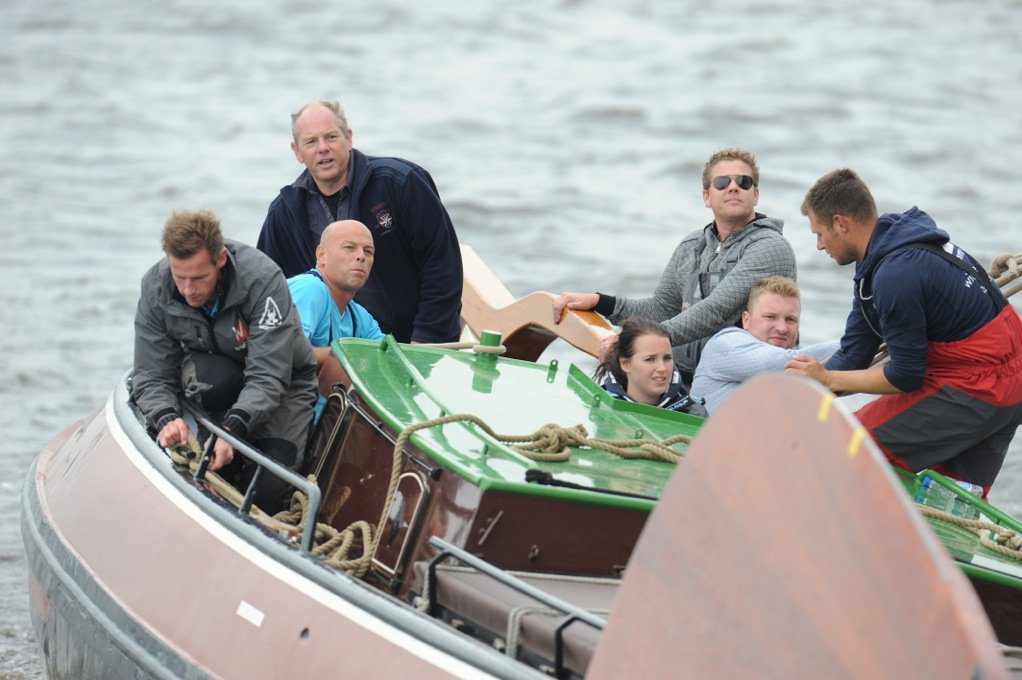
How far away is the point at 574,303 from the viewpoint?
6312 millimetres

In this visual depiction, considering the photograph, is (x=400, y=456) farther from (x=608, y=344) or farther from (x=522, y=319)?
(x=522, y=319)

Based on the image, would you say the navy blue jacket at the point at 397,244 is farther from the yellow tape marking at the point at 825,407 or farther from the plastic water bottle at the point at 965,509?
the yellow tape marking at the point at 825,407

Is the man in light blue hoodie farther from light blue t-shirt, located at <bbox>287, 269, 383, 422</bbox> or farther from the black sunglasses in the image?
light blue t-shirt, located at <bbox>287, 269, 383, 422</bbox>

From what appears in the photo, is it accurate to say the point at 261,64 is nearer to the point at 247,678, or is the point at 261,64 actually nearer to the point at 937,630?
the point at 247,678

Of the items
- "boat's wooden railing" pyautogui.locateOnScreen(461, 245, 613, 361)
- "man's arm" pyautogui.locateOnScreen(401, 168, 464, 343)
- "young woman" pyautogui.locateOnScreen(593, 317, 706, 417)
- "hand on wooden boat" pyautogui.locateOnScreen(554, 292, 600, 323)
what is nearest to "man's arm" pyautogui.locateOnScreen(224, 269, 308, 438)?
"young woman" pyautogui.locateOnScreen(593, 317, 706, 417)

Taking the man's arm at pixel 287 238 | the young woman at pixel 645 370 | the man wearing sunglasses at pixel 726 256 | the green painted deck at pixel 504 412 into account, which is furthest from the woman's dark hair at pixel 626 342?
the man's arm at pixel 287 238

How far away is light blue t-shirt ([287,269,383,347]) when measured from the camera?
5.24 m

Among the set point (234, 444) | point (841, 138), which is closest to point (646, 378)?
point (234, 444)

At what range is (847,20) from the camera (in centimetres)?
2650

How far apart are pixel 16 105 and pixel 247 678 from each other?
58.9 feet

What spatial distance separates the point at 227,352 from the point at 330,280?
1.82 ft

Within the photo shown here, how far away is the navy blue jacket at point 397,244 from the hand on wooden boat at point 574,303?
412 mm

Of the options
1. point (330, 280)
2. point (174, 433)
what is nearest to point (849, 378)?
point (330, 280)

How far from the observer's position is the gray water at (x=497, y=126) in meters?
14.2
